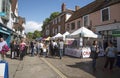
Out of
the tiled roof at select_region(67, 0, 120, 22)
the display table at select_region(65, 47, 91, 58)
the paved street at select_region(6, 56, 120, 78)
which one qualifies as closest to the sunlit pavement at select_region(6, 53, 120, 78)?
the paved street at select_region(6, 56, 120, 78)

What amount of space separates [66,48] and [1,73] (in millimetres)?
15612

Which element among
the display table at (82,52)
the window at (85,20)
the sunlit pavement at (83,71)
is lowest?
the sunlit pavement at (83,71)

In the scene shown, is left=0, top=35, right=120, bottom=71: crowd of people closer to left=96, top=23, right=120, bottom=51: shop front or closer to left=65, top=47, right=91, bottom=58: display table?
left=65, top=47, right=91, bottom=58: display table

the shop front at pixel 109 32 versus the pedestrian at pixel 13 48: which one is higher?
the shop front at pixel 109 32

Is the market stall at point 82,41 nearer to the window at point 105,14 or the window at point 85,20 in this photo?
the window at point 105,14

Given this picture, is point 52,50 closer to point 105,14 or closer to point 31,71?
point 105,14

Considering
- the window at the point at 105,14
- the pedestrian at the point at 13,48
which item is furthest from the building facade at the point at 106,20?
the pedestrian at the point at 13,48

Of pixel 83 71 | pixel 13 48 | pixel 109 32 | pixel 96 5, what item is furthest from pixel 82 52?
pixel 96 5

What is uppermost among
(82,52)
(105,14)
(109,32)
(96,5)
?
(96,5)

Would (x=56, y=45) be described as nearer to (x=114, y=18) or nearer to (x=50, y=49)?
(x=50, y=49)

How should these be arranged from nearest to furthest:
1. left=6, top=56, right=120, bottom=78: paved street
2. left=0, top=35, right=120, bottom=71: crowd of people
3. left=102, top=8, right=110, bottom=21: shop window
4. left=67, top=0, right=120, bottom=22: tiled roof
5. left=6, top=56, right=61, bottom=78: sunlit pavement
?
left=6, top=56, right=61, bottom=78: sunlit pavement, left=6, top=56, right=120, bottom=78: paved street, left=0, top=35, right=120, bottom=71: crowd of people, left=102, top=8, right=110, bottom=21: shop window, left=67, top=0, right=120, bottom=22: tiled roof

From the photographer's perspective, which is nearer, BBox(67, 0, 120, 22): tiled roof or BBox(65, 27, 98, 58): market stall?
BBox(65, 27, 98, 58): market stall

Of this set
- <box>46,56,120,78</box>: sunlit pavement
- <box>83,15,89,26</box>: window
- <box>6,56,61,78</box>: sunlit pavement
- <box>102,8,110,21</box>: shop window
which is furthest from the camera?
<box>83,15,89,26</box>: window

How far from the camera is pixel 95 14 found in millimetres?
25281
